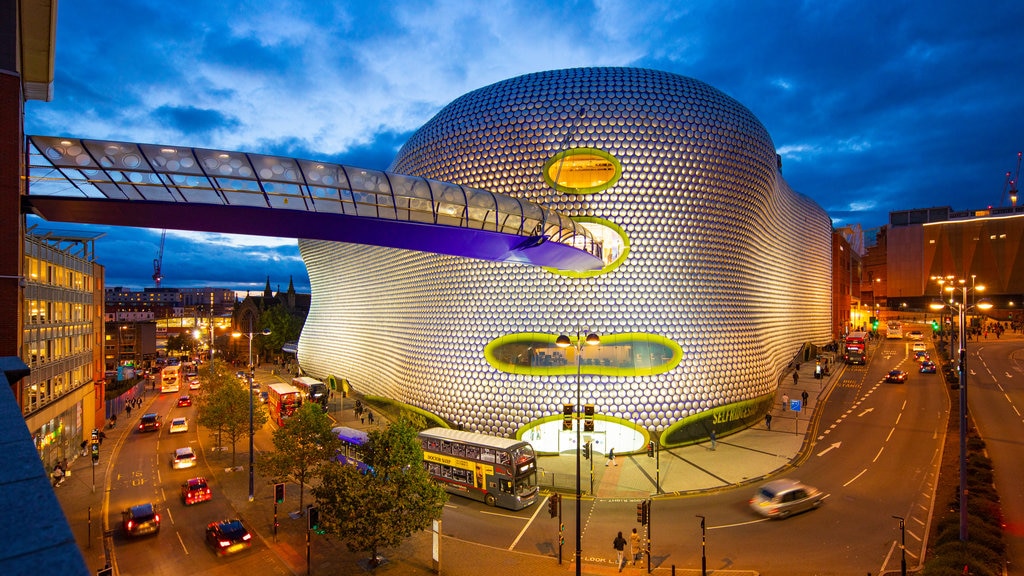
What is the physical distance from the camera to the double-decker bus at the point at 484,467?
63.6ft

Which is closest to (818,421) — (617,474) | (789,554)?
(617,474)

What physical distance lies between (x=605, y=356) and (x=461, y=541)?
42.9 feet

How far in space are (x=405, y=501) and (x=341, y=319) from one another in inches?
1396

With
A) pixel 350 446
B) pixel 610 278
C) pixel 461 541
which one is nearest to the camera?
pixel 461 541

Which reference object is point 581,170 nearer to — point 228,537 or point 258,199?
point 258,199

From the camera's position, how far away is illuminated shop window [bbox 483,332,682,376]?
27.1 metres

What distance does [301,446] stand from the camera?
20.2 meters

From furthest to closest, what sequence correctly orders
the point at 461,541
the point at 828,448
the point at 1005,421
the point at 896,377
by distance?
the point at 896,377, the point at 1005,421, the point at 828,448, the point at 461,541

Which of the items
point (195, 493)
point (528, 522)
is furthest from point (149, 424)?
point (528, 522)

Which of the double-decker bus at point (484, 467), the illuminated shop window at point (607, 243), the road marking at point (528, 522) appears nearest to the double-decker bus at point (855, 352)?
the illuminated shop window at point (607, 243)

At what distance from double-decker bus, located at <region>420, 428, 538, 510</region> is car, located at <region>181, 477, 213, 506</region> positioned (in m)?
8.61

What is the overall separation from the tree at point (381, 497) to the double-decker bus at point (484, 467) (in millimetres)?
4595

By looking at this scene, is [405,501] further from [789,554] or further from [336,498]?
[789,554]

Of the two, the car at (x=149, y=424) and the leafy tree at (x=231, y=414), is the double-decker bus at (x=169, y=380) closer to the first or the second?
the car at (x=149, y=424)
